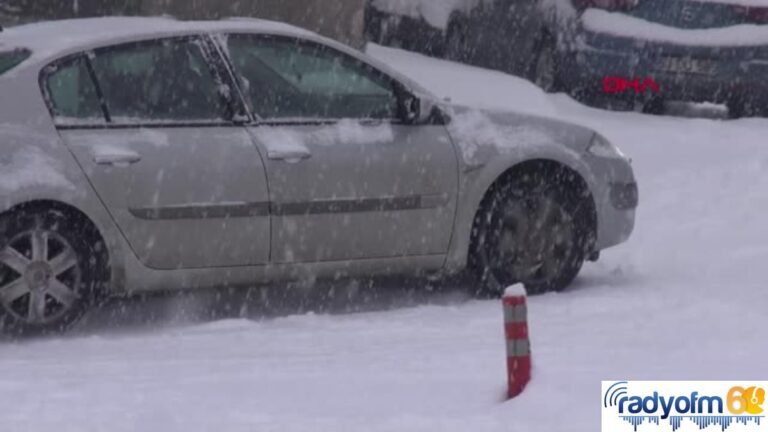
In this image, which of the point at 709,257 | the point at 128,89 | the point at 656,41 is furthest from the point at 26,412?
the point at 656,41

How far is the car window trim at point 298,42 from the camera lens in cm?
916

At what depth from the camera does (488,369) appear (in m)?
7.49

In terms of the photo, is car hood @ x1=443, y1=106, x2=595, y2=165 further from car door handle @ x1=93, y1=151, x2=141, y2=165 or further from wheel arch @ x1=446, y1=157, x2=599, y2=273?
car door handle @ x1=93, y1=151, x2=141, y2=165

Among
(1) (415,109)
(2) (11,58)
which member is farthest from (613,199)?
(2) (11,58)

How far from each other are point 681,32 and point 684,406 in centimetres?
841

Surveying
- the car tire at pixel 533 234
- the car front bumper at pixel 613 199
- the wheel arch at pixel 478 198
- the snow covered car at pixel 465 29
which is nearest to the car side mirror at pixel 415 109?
the wheel arch at pixel 478 198

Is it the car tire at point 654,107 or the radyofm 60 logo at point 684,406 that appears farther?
the car tire at point 654,107

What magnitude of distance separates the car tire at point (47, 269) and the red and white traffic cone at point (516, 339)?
2.53 metres

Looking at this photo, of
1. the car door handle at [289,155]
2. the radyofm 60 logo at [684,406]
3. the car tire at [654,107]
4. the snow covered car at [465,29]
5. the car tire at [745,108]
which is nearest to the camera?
the radyofm 60 logo at [684,406]

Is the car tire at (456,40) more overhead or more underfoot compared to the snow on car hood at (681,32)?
more underfoot

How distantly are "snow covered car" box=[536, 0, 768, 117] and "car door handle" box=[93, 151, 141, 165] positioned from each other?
6.82 m

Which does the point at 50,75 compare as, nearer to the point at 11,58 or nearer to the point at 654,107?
the point at 11,58

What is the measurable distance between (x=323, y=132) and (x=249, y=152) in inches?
17.1

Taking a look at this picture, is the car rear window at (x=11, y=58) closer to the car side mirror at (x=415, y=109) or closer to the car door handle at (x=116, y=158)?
the car door handle at (x=116, y=158)
